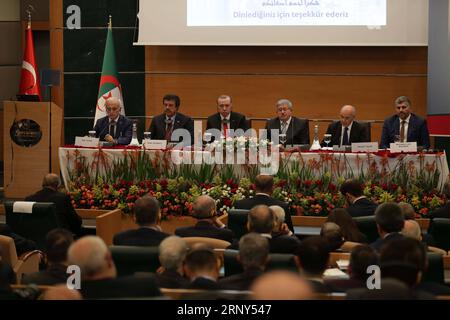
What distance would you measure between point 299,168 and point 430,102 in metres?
3.27

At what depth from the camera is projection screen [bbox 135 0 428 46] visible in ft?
33.9

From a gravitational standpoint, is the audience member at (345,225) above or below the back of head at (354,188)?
below

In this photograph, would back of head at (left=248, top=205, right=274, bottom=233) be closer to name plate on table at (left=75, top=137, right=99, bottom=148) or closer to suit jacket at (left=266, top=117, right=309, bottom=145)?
name plate on table at (left=75, top=137, right=99, bottom=148)

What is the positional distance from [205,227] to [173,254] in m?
1.40

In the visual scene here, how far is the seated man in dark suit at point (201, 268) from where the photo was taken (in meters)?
3.87

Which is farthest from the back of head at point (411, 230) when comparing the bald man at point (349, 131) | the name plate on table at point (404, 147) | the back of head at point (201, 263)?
the bald man at point (349, 131)

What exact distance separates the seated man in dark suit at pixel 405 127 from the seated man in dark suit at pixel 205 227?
3.30 m

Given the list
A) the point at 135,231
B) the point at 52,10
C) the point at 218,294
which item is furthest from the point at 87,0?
the point at 218,294

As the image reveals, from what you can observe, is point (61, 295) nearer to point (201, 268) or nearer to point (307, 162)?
point (201, 268)

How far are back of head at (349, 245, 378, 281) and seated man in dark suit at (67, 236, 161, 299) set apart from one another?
1003mm

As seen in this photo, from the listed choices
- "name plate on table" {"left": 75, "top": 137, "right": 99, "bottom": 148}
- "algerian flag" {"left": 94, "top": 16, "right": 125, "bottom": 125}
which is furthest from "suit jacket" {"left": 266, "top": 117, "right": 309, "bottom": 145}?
"algerian flag" {"left": 94, "top": 16, "right": 125, "bottom": 125}

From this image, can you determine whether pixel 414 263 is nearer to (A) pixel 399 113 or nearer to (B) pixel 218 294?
(B) pixel 218 294

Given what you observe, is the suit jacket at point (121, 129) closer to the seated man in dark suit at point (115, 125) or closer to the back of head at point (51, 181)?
the seated man in dark suit at point (115, 125)

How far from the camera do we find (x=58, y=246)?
14.2 feet
